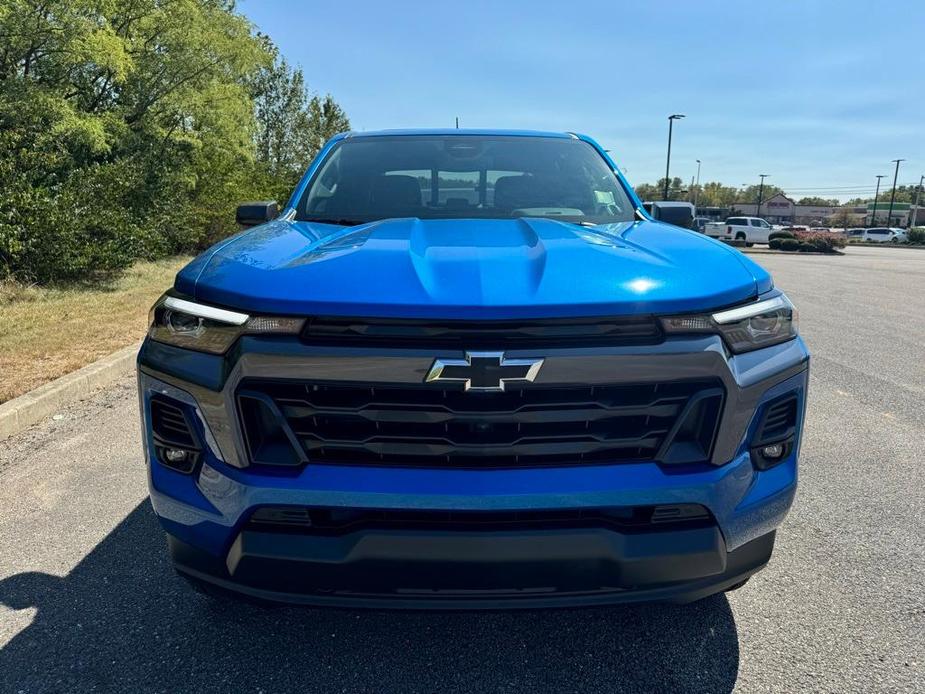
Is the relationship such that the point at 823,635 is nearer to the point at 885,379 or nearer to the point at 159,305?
the point at 159,305

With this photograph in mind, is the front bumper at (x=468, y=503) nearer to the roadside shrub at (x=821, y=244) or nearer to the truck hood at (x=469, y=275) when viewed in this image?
the truck hood at (x=469, y=275)

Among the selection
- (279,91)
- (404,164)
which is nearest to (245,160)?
(279,91)

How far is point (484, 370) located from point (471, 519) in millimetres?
410

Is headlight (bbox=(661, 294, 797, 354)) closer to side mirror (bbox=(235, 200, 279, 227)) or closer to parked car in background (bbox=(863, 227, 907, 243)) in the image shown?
side mirror (bbox=(235, 200, 279, 227))

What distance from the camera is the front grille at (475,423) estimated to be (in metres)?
1.71

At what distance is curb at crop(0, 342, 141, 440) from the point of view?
4.27 meters

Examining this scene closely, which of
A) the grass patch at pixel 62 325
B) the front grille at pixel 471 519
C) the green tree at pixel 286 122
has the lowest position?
the grass patch at pixel 62 325

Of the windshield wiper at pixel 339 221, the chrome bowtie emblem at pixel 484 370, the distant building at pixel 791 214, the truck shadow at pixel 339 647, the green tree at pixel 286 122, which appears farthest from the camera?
the distant building at pixel 791 214

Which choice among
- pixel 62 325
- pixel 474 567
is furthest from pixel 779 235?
pixel 474 567

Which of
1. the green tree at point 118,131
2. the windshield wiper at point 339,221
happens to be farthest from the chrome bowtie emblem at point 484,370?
the green tree at point 118,131

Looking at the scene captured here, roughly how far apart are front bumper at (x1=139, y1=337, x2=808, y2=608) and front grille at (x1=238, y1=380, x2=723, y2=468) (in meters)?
0.04

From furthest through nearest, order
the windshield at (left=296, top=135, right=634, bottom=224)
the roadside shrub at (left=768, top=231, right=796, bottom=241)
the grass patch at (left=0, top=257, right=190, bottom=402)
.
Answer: the roadside shrub at (left=768, top=231, right=796, bottom=241) < the grass patch at (left=0, top=257, right=190, bottom=402) < the windshield at (left=296, top=135, right=634, bottom=224)

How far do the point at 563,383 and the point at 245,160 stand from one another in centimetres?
2007

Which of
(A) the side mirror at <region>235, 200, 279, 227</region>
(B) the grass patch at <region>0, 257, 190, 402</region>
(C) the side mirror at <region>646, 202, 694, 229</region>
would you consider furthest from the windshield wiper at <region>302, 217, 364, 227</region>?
(B) the grass patch at <region>0, 257, 190, 402</region>
